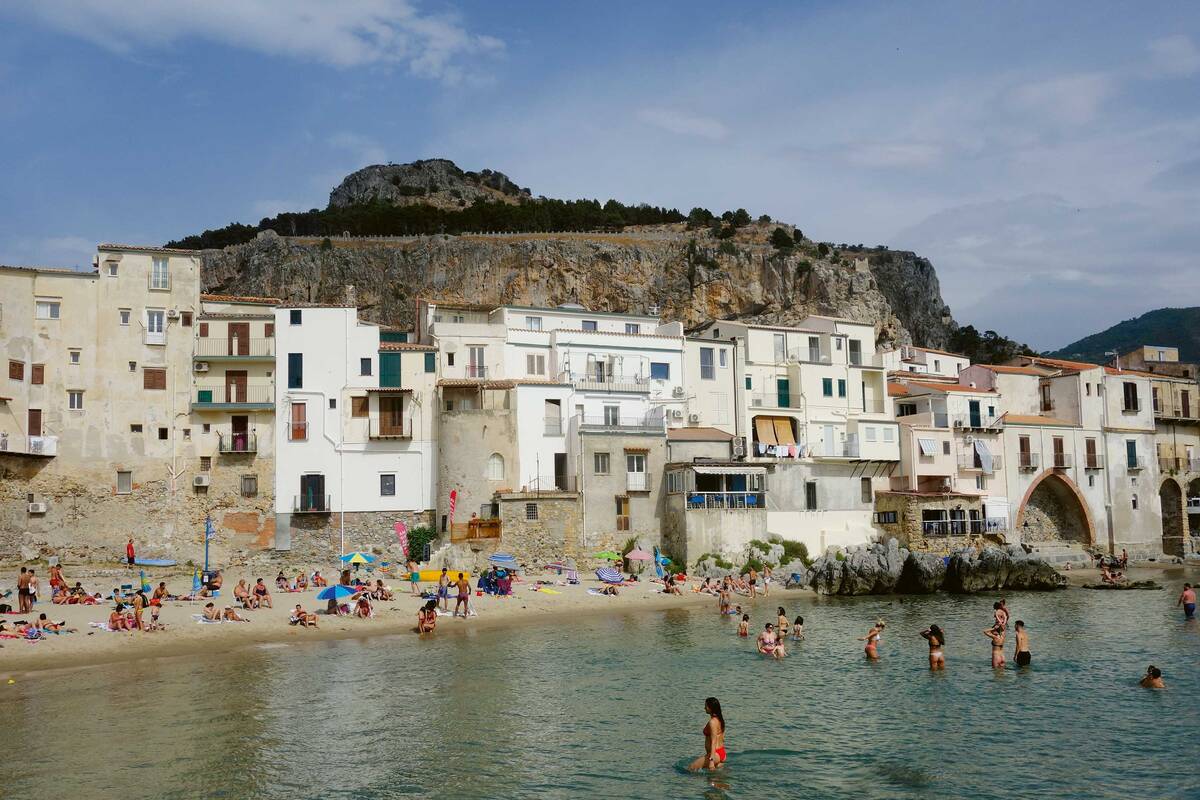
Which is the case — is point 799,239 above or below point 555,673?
above

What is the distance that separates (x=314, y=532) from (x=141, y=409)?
32.4 feet

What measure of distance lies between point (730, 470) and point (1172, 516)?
119 feet

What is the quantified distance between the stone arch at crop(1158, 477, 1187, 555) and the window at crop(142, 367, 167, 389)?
59782 millimetres

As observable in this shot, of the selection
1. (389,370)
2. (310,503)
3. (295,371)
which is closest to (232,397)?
(295,371)

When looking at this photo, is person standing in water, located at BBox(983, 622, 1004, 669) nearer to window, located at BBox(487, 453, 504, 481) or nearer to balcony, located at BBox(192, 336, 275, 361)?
window, located at BBox(487, 453, 504, 481)

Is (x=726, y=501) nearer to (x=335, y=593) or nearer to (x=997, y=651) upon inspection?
(x=335, y=593)

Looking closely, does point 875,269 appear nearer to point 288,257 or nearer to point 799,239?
point 799,239

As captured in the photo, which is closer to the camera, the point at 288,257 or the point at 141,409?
the point at 141,409

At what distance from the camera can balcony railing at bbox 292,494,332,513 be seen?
4803 centimetres

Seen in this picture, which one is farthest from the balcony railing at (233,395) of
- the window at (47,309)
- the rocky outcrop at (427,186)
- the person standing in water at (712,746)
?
the rocky outcrop at (427,186)

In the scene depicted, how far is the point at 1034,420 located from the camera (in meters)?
61.6

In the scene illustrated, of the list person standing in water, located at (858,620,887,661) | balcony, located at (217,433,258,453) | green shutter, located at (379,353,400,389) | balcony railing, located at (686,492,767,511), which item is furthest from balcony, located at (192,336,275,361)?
person standing in water, located at (858,620,887,661)

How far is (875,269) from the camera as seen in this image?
123 metres

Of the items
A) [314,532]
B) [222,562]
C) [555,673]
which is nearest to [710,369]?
[314,532]
